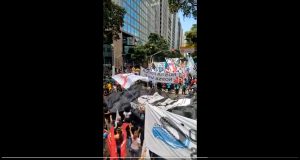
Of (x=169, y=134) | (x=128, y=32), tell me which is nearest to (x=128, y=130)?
(x=169, y=134)

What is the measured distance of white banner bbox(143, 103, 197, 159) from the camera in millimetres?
3689

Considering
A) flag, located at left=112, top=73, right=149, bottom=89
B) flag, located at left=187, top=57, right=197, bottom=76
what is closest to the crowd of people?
flag, located at left=112, top=73, right=149, bottom=89

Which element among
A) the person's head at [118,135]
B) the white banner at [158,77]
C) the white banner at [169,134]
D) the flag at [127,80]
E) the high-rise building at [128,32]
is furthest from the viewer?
the high-rise building at [128,32]

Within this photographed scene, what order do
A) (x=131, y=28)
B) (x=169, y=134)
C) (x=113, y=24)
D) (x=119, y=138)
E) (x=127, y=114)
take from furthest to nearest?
(x=131, y=28) < (x=113, y=24) < (x=127, y=114) < (x=119, y=138) < (x=169, y=134)

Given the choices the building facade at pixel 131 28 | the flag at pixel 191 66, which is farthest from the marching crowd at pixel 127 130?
the building facade at pixel 131 28

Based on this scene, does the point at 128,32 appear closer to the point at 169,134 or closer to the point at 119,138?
the point at 119,138

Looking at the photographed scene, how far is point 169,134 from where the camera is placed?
3.92 metres

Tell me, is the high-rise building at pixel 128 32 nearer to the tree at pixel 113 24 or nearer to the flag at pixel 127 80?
the tree at pixel 113 24

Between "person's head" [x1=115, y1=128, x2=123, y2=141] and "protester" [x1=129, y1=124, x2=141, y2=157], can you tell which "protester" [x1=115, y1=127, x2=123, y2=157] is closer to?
"person's head" [x1=115, y1=128, x2=123, y2=141]

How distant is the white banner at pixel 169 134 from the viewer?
3689 mm

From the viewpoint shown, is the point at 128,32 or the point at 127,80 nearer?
the point at 127,80

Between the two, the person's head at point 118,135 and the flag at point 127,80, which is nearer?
the person's head at point 118,135
